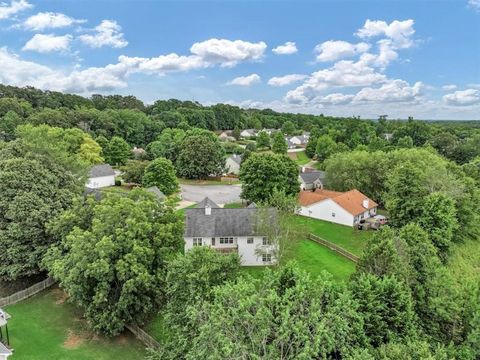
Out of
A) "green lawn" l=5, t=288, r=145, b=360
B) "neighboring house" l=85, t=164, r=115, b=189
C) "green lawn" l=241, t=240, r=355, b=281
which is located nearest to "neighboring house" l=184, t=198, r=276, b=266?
"green lawn" l=241, t=240, r=355, b=281

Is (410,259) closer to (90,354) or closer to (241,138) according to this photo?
(90,354)

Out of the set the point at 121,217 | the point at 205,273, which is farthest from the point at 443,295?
the point at 121,217

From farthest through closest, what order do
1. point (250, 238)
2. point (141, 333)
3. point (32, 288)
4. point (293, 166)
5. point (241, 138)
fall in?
point (241, 138), point (293, 166), point (250, 238), point (32, 288), point (141, 333)

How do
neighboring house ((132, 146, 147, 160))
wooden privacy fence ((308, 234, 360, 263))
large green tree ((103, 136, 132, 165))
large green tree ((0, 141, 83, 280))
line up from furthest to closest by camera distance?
neighboring house ((132, 146, 147, 160)) < large green tree ((103, 136, 132, 165)) < wooden privacy fence ((308, 234, 360, 263)) < large green tree ((0, 141, 83, 280))

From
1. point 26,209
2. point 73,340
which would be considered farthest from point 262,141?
point 73,340

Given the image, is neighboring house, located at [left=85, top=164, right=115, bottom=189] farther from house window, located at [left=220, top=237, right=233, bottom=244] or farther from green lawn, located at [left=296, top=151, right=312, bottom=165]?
green lawn, located at [left=296, top=151, right=312, bottom=165]

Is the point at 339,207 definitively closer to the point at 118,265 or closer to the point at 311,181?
the point at 311,181

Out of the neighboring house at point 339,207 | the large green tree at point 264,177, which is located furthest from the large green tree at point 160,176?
the neighboring house at point 339,207
